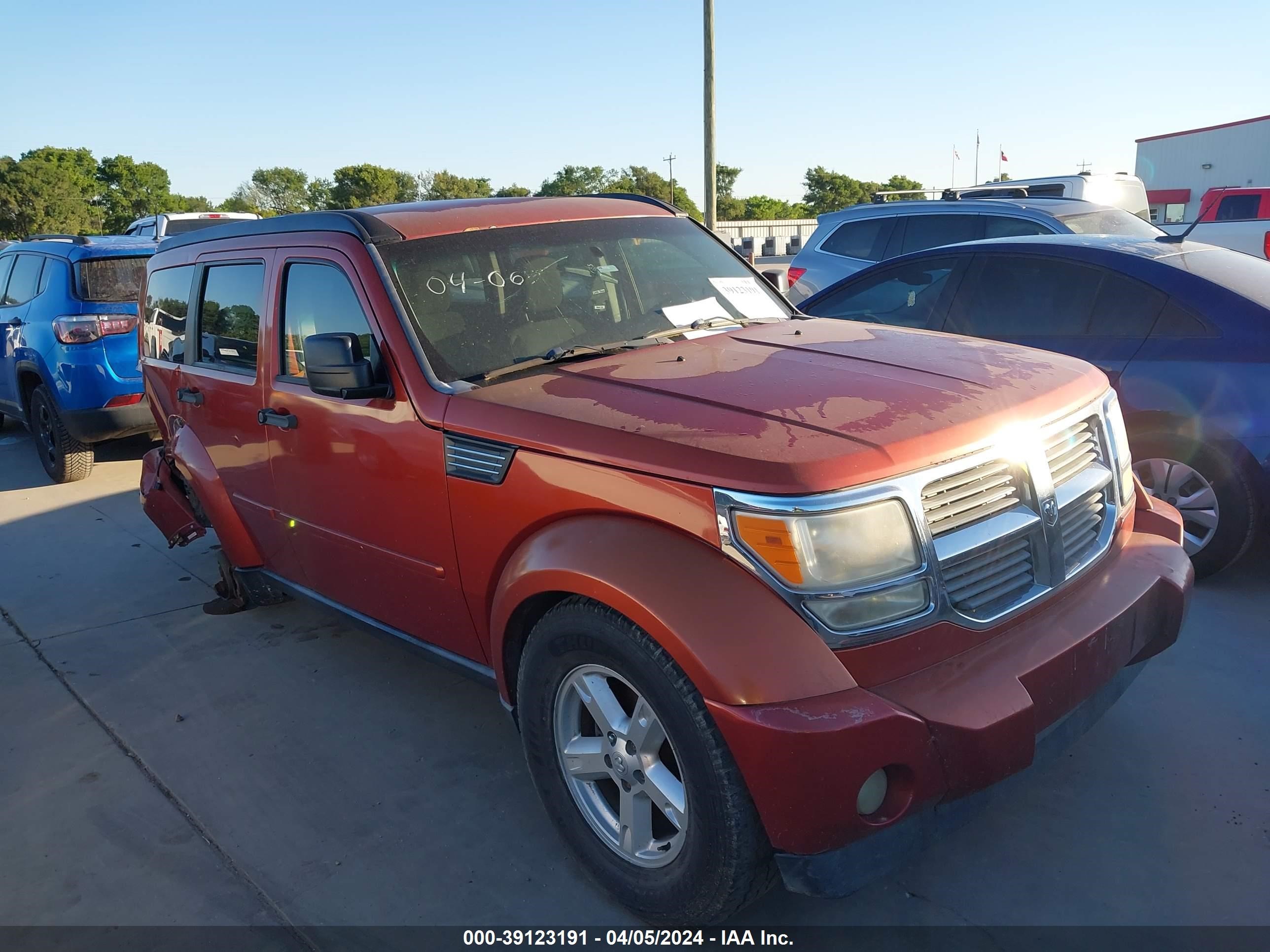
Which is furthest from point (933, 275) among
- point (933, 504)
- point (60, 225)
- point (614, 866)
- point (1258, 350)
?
point (60, 225)

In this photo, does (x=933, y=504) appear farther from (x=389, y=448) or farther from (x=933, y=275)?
(x=933, y=275)

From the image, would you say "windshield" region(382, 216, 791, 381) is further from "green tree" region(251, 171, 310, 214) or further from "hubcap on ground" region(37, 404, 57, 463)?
"green tree" region(251, 171, 310, 214)

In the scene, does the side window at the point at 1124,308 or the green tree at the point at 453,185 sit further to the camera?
the green tree at the point at 453,185

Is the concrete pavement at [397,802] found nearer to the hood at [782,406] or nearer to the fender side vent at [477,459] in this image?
the hood at [782,406]

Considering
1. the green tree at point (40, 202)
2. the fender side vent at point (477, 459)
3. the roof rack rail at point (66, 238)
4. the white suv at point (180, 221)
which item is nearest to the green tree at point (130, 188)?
the green tree at point (40, 202)

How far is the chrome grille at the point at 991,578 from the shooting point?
235cm

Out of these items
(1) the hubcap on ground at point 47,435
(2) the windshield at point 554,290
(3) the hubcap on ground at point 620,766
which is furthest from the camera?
(1) the hubcap on ground at point 47,435

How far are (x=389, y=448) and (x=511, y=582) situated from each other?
773 mm

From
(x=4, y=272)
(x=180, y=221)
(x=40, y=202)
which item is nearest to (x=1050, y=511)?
(x=4, y=272)

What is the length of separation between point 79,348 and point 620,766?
6.88 metres

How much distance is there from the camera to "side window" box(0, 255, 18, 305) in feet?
29.0

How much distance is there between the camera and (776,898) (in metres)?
2.73

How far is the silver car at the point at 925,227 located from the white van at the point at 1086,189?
1.71 metres

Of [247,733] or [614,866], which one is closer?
[614,866]
